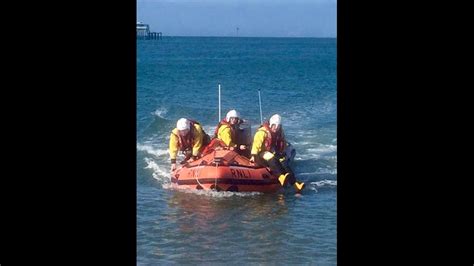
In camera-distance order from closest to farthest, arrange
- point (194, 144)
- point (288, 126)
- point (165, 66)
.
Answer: point (194, 144)
point (288, 126)
point (165, 66)

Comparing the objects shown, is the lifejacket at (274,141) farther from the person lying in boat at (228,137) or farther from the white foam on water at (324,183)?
the white foam on water at (324,183)

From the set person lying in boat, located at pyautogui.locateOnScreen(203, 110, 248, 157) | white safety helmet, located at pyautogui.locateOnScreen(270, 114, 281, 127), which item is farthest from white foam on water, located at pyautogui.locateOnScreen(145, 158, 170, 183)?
white safety helmet, located at pyautogui.locateOnScreen(270, 114, 281, 127)

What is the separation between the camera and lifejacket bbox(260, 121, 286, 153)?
9.16 metres

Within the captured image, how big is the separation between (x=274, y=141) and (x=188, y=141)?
1001 millimetres

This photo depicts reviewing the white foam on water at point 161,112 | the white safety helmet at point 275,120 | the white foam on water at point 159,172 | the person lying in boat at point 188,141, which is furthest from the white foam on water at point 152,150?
the white safety helmet at point 275,120

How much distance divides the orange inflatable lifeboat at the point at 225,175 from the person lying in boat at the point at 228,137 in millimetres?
117

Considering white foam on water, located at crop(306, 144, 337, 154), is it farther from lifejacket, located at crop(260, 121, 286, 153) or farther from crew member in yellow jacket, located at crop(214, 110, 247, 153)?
crew member in yellow jacket, located at crop(214, 110, 247, 153)

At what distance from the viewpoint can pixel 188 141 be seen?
370 inches
